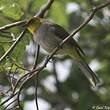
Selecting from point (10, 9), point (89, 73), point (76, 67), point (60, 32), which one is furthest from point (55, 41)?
point (76, 67)

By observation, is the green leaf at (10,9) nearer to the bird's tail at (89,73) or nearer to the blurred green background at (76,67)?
the bird's tail at (89,73)

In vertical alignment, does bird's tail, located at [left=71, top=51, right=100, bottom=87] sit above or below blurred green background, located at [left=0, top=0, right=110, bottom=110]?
below

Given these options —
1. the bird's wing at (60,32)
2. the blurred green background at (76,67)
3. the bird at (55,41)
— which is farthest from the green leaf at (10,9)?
the blurred green background at (76,67)

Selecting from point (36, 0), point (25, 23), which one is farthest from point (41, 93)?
point (25, 23)

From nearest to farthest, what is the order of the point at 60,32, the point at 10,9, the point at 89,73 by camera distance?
the point at 10,9
the point at 89,73
the point at 60,32

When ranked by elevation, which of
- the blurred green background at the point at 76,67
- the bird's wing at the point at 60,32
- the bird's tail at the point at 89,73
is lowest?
the bird's tail at the point at 89,73

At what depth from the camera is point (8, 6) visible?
13.5ft

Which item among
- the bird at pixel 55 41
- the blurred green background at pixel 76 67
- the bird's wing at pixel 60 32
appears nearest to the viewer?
the bird at pixel 55 41

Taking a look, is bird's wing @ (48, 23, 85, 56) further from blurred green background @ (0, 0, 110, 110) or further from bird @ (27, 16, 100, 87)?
blurred green background @ (0, 0, 110, 110)

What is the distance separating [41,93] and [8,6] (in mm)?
3715

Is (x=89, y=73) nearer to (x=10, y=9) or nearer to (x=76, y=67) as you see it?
(x=10, y=9)

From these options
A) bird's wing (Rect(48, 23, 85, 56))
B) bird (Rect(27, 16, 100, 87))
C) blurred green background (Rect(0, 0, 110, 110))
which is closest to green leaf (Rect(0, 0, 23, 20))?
bird (Rect(27, 16, 100, 87))

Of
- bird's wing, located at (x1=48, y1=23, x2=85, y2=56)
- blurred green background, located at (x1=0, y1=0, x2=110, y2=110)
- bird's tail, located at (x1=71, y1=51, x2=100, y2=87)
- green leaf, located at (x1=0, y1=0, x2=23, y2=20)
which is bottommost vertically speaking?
bird's tail, located at (x1=71, y1=51, x2=100, y2=87)

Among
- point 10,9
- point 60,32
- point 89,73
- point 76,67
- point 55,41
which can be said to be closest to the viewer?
point 10,9
